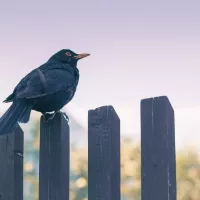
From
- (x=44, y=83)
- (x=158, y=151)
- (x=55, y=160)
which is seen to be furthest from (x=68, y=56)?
(x=158, y=151)

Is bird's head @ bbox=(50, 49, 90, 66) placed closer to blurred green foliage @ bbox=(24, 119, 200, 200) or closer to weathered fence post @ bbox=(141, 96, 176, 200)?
weathered fence post @ bbox=(141, 96, 176, 200)

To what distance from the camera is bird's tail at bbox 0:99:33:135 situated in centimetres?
363

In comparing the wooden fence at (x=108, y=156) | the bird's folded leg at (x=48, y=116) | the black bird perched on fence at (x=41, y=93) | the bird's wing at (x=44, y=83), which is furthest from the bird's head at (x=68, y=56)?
the wooden fence at (x=108, y=156)

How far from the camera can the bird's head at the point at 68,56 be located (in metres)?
5.47

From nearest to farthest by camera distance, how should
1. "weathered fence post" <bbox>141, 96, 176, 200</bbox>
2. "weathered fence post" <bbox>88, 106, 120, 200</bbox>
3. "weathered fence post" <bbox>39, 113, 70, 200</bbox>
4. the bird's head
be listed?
"weathered fence post" <bbox>141, 96, 176, 200</bbox>
"weathered fence post" <bbox>88, 106, 120, 200</bbox>
"weathered fence post" <bbox>39, 113, 70, 200</bbox>
the bird's head

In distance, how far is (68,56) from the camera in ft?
18.1

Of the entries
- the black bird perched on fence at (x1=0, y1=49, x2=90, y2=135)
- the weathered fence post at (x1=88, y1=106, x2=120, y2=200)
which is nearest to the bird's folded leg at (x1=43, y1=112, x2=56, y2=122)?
the black bird perched on fence at (x1=0, y1=49, x2=90, y2=135)

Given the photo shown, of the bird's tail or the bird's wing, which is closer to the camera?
the bird's tail

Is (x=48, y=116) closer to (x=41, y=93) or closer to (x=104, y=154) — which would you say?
(x=41, y=93)

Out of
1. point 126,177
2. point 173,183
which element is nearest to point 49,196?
point 173,183

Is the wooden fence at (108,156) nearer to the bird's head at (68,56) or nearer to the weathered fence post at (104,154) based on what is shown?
the weathered fence post at (104,154)

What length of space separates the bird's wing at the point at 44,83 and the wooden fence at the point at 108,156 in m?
0.48

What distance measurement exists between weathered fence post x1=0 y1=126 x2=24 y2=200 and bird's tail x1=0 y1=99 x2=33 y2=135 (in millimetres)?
76

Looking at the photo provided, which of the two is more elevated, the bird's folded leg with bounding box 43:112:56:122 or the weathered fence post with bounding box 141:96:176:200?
the bird's folded leg with bounding box 43:112:56:122
